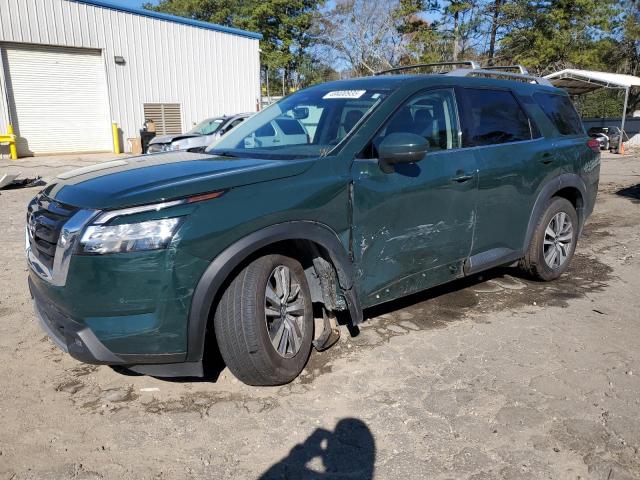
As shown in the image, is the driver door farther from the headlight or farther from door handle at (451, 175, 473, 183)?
the headlight

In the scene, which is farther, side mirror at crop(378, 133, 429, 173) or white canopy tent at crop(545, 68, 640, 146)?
white canopy tent at crop(545, 68, 640, 146)

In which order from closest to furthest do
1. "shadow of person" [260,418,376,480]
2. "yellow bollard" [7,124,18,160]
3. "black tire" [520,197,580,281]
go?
"shadow of person" [260,418,376,480]
"black tire" [520,197,580,281]
"yellow bollard" [7,124,18,160]

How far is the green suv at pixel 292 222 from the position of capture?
2598mm

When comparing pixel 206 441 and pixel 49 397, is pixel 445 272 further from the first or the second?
pixel 49 397

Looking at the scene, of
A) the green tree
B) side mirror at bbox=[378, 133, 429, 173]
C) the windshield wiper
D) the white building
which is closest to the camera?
side mirror at bbox=[378, 133, 429, 173]

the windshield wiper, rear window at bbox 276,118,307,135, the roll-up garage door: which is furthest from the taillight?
the roll-up garage door

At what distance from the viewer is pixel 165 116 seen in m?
22.0

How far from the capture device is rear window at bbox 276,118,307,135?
12.3 ft

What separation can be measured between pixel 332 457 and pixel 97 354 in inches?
50.4

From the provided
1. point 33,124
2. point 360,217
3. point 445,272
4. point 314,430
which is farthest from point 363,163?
point 33,124

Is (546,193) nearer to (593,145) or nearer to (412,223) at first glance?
(593,145)

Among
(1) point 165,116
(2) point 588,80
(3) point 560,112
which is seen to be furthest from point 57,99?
(2) point 588,80

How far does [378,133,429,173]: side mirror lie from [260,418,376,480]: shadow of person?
1.56 metres

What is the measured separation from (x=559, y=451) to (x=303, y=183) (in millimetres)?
1914
